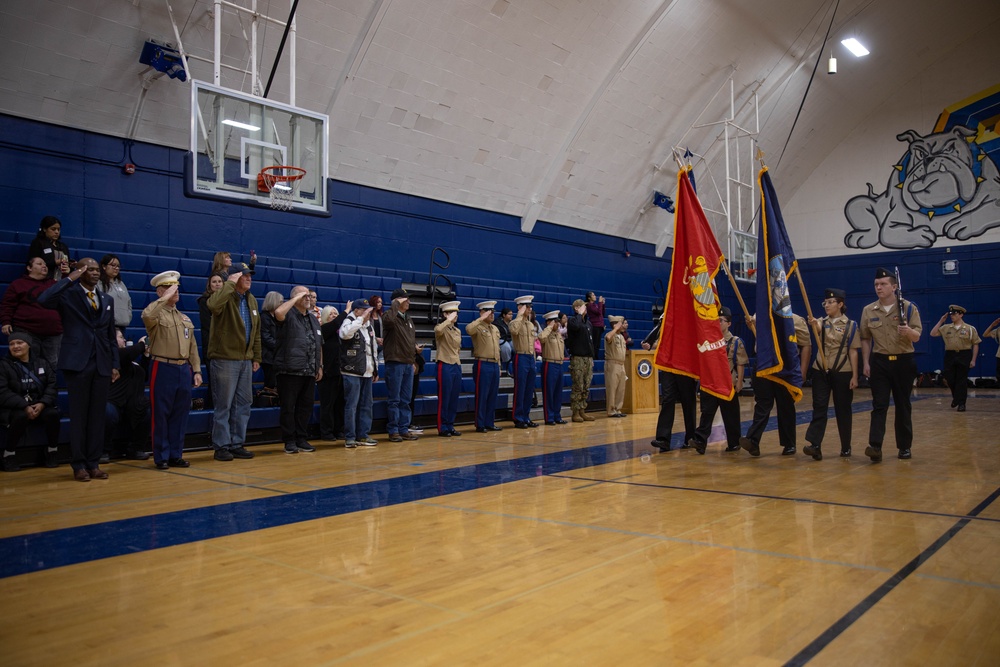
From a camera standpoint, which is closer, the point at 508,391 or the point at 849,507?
the point at 849,507

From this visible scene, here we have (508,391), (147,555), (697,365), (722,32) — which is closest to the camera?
(147,555)

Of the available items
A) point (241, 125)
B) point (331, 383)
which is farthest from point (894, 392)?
point (241, 125)

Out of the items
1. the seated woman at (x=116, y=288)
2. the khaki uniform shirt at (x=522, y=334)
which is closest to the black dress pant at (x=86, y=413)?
the seated woman at (x=116, y=288)

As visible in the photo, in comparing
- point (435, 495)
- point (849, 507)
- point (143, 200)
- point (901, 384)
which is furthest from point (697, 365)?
point (143, 200)

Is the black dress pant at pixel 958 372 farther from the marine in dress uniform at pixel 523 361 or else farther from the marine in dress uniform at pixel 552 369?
the marine in dress uniform at pixel 523 361

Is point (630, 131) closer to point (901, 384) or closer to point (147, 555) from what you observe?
point (901, 384)

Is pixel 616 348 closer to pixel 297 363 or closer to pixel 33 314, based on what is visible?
pixel 297 363

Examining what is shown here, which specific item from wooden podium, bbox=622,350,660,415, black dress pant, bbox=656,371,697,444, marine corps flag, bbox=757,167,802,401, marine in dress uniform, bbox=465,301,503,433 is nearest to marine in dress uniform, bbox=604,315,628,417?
wooden podium, bbox=622,350,660,415

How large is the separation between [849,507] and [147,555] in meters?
3.78

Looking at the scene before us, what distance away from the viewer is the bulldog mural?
18.8 metres

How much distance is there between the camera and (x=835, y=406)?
6.50 meters

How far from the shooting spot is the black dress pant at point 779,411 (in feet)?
22.3

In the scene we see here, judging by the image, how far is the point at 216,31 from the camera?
8.27m

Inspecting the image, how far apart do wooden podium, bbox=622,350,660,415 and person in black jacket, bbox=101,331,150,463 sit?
744cm
